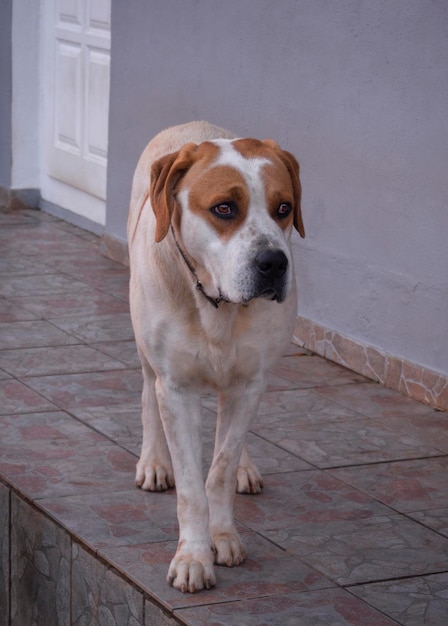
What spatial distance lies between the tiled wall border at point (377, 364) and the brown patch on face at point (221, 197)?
6.67 ft

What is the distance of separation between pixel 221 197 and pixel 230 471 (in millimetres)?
832

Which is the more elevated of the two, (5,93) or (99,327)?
(5,93)

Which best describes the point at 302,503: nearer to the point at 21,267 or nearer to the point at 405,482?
the point at 405,482

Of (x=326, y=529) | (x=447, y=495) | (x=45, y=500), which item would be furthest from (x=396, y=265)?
(x=45, y=500)

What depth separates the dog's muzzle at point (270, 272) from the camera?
280 cm

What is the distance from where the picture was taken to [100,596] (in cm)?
322

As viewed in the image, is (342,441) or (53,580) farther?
(342,441)

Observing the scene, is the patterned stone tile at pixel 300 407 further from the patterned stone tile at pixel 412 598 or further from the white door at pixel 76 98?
the white door at pixel 76 98

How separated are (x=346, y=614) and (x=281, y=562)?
0.35 m

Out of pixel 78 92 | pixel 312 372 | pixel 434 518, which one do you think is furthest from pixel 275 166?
pixel 78 92

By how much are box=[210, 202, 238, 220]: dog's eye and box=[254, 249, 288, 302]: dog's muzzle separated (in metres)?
0.13

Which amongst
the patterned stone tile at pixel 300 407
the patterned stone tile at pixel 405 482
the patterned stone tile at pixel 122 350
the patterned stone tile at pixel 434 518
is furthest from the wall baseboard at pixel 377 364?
the patterned stone tile at pixel 434 518

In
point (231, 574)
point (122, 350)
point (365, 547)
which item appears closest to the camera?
point (231, 574)

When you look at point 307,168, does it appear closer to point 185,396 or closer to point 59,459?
point 59,459
